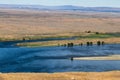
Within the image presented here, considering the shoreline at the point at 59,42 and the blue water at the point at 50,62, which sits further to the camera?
the shoreline at the point at 59,42

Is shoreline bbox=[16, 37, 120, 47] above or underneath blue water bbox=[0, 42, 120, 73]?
underneath

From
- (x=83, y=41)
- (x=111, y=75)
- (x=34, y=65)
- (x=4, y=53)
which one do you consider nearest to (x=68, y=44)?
(x=83, y=41)

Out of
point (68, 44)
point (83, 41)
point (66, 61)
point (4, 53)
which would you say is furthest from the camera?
point (83, 41)

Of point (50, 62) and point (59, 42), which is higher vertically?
point (50, 62)

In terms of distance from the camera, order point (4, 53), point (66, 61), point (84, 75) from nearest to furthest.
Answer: point (84, 75)
point (66, 61)
point (4, 53)

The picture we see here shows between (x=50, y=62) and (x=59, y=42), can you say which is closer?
(x=50, y=62)

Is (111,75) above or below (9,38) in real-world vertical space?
above

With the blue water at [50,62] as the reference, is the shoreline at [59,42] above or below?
below

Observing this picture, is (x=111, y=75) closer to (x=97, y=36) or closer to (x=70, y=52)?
(x=70, y=52)
